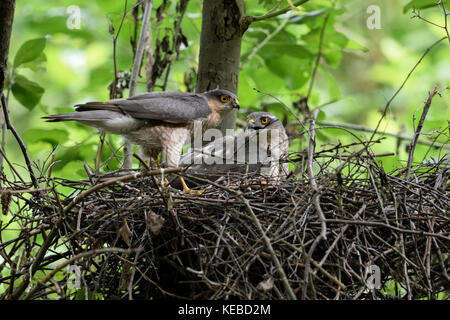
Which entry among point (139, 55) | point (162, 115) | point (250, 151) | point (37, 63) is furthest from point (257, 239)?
point (37, 63)

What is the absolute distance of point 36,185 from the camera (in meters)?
3.44

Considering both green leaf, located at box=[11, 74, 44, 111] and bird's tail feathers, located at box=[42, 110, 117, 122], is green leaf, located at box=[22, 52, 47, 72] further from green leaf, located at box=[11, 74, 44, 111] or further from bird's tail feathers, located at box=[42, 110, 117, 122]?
bird's tail feathers, located at box=[42, 110, 117, 122]

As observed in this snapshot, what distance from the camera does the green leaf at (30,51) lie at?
15.2 ft

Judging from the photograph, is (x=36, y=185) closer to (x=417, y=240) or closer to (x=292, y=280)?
(x=292, y=280)

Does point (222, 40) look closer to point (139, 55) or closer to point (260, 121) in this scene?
point (139, 55)

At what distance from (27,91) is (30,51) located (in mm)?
453

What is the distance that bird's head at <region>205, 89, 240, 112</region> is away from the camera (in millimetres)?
4582

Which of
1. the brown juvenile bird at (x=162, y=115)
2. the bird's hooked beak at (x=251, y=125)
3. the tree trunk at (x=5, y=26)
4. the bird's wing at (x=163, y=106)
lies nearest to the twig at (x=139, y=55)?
the brown juvenile bird at (x=162, y=115)

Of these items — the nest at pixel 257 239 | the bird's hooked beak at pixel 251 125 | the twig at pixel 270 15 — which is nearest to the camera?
the nest at pixel 257 239

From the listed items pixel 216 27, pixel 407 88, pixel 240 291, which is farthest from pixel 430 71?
pixel 240 291

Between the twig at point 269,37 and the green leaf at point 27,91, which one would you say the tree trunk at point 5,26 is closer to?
the green leaf at point 27,91

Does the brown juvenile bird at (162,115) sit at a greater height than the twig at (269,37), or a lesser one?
lesser

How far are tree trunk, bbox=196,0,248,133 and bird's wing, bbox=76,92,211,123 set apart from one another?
0.29m

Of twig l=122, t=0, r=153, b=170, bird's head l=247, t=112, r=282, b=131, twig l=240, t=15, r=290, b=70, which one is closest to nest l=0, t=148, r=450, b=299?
twig l=122, t=0, r=153, b=170
